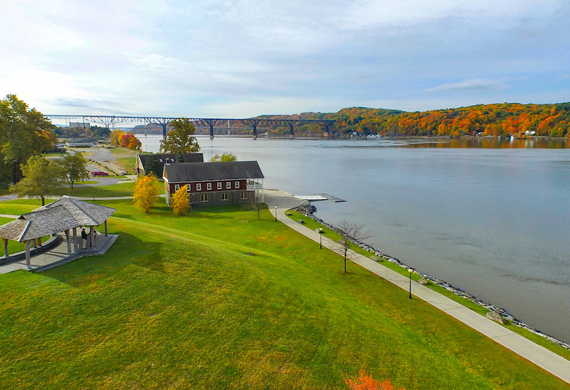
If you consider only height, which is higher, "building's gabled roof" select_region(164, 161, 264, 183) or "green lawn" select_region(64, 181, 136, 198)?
"building's gabled roof" select_region(164, 161, 264, 183)

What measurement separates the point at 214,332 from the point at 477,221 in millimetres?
45978

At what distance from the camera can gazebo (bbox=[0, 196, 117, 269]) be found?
66.0 feet

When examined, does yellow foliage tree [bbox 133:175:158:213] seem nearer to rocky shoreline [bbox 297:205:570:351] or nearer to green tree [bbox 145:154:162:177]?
rocky shoreline [bbox 297:205:570:351]

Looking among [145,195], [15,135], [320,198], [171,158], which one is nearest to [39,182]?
[145,195]

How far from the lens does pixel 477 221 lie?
5059 centimetres

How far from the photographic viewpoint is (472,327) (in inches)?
861

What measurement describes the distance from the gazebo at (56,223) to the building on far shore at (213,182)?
2625 cm

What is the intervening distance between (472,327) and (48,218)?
27.3m

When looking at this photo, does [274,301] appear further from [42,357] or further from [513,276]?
[513,276]

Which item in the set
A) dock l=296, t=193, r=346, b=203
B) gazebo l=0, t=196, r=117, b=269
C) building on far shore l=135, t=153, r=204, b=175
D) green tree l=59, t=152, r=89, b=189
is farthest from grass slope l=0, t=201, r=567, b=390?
building on far shore l=135, t=153, r=204, b=175

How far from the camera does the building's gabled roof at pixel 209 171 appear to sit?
5269 cm

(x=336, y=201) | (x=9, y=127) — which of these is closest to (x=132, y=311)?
(x=336, y=201)

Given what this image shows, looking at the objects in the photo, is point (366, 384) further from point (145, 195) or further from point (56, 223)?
point (145, 195)

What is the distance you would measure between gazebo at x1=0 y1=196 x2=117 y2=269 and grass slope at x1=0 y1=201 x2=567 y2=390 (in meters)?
1.98
